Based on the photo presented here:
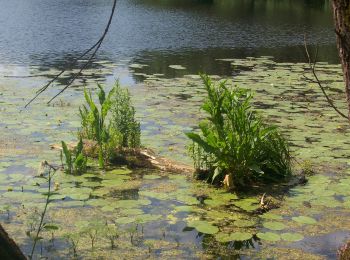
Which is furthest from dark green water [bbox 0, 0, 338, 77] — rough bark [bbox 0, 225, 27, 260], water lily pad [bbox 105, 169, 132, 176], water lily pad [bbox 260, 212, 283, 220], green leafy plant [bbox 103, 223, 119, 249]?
rough bark [bbox 0, 225, 27, 260]

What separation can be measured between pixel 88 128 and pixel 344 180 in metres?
2.57

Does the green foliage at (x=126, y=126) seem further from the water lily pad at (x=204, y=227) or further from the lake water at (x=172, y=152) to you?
the water lily pad at (x=204, y=227)

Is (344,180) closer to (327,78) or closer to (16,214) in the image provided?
(16,214)

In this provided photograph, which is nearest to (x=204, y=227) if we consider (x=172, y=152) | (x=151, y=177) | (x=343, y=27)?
(x=151, y=177)

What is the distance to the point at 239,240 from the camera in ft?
11.8

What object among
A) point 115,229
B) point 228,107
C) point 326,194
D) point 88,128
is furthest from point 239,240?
point 88,128

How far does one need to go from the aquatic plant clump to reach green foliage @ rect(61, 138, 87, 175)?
3.06 ft

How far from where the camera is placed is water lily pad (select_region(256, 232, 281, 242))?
3592 millimetres

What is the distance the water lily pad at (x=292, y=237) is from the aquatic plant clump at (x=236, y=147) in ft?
3.16

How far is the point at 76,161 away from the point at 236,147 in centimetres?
130

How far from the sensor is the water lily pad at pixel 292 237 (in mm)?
3600

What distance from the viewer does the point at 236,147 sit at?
461cm

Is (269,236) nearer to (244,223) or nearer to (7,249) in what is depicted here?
(244,223)

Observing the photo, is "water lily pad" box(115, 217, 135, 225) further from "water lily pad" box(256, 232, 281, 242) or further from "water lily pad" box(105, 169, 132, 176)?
"water lily pad" box(105, 169, 132, 176)
